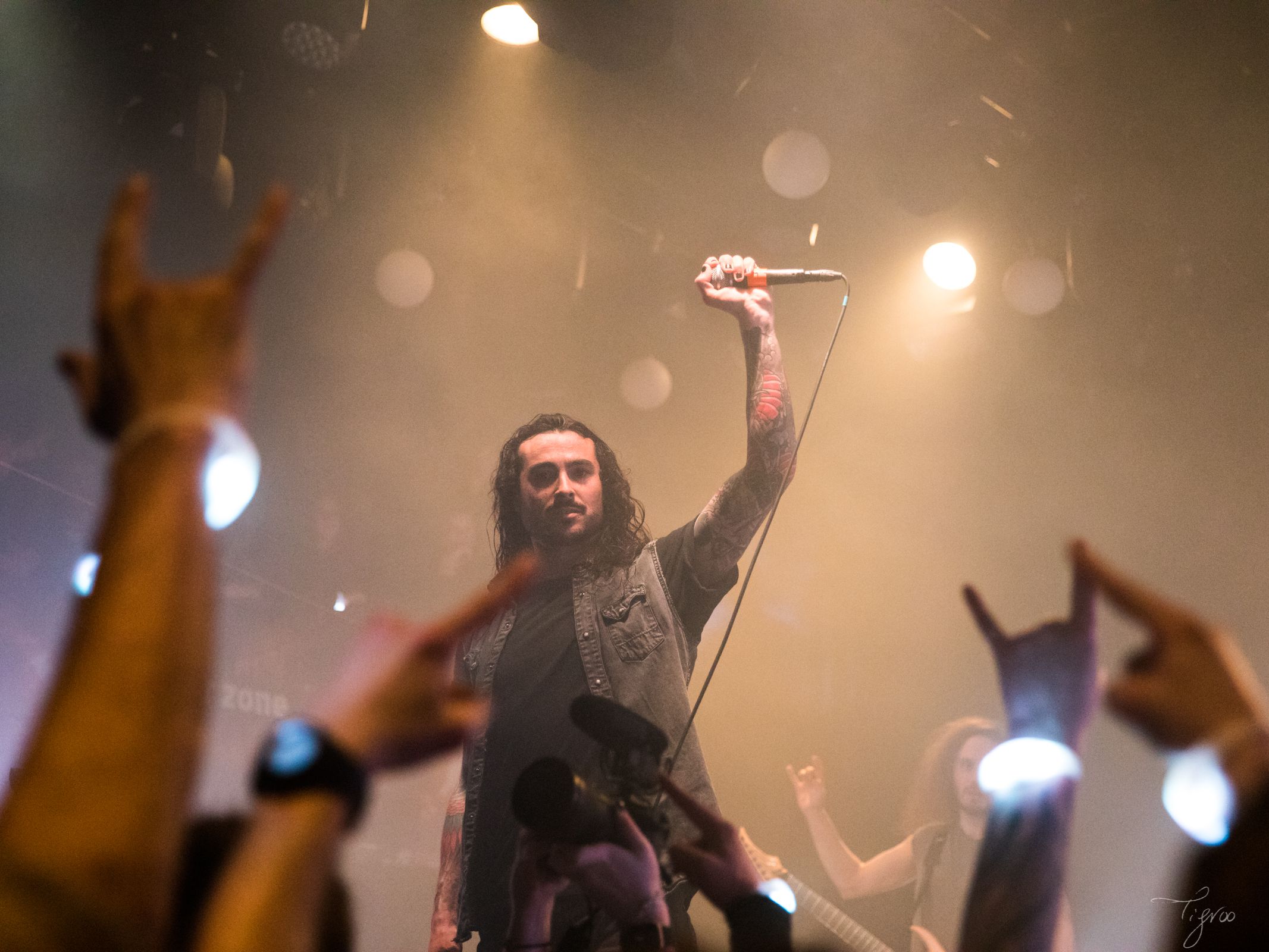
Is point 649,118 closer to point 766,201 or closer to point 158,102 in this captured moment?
point 766,201

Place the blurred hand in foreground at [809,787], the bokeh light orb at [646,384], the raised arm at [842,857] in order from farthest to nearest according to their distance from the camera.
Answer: the bokeh light orb at [646,384], the blurred hand in foreground at [809,787], the raised arm at [842,857]

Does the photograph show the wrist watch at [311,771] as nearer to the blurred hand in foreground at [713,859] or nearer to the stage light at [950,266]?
the blurred hand in foreground at [713,859]

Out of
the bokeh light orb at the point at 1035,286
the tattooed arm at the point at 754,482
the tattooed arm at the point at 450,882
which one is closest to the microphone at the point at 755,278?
the tattooed arm at the point at 754,482

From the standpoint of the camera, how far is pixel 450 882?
7.07 feet

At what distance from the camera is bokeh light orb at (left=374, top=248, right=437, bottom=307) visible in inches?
151

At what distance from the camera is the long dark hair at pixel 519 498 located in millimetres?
2596

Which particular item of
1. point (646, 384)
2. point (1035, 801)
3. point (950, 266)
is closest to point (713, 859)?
point (1035, 801)

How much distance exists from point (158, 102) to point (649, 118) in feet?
5.97


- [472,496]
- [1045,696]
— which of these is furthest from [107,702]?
[472,496]

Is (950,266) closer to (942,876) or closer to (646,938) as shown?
(942,876)

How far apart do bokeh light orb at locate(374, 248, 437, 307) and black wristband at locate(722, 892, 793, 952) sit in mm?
3290

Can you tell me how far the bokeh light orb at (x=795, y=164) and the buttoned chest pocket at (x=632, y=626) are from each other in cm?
234

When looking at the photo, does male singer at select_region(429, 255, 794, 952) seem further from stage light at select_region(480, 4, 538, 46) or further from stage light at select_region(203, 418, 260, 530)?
stage light at select_region(480, 4, 538, 46)

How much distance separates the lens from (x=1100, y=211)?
3943 millimetres
